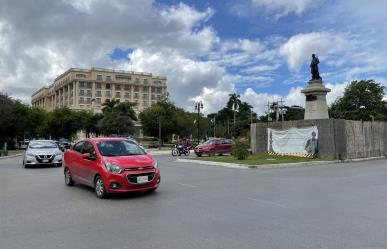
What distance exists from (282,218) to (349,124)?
66.3 ft

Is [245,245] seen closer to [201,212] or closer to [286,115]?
[201,212]

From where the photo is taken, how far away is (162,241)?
6.02 metres

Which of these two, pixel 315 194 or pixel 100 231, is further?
pixel 315 194

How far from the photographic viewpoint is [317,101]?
29.0 m

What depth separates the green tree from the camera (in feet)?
253

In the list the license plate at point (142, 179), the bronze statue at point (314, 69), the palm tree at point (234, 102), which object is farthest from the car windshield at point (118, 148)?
the palm tree at point (234, 102)

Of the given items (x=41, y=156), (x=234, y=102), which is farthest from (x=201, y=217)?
(x=234, y=102)

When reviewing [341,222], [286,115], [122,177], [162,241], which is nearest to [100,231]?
[162,241]

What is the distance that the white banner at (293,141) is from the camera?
25.0 metres

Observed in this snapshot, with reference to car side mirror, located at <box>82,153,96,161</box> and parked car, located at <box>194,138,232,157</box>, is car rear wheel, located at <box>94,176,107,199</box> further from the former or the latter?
parked car, located at <box>194,138,232,157</box>

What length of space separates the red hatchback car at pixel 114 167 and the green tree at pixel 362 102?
7302 cm

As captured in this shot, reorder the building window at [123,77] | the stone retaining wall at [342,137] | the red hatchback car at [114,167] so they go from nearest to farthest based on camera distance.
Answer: the red hatchback car at [114,167]
the stone retaining wall at [342,137]
the building window at [123,77]

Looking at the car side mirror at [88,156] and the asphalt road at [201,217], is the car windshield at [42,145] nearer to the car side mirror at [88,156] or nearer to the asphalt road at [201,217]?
the asphalt road at [201,217]

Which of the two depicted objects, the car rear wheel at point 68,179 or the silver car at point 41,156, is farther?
the silver car at point 41,156
